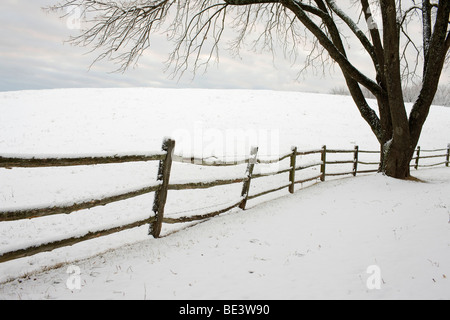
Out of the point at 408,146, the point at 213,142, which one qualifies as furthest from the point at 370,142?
the point at 408,146

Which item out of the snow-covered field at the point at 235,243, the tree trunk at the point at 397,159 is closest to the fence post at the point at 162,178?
the snow-covered field at the point at 235,243

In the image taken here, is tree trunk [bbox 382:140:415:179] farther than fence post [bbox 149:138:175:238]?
Yes

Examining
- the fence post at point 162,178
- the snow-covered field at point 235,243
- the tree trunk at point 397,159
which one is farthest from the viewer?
the tree trunk at point 397,159

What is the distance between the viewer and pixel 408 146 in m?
8.27

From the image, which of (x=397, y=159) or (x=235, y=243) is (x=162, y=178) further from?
(x=397, y=159)

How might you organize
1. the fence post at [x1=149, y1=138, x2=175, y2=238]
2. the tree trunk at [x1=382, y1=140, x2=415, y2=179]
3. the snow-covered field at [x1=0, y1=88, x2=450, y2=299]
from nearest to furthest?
the snow-covered field at [x1=0, y1=88, x2=450, y2=299] → the fence post at [x1=149, y1=138, x2=175, y2=238] → the tree trunk at [x1=382, y1=140, x2=415, y2=179]

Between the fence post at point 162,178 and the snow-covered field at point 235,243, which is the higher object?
the fence post at point 162,178

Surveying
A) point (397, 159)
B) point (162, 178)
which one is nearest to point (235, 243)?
point (162, 178)

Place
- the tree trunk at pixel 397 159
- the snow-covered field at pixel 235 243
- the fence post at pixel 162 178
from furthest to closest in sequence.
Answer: the tree trunk at pixel 397 159
the fence post at pixel 162 178
the snow-covered field at pixel 235 243

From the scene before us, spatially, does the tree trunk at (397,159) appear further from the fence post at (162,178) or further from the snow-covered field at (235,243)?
the fence post at (162,178)

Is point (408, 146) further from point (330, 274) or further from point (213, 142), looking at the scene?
point (213, 142)

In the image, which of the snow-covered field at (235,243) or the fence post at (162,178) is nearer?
the snow-covered field at (235,243)

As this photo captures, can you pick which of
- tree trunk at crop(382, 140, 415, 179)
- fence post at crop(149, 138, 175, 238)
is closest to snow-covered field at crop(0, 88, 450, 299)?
fence post at crop(149, 138, 175, 238)

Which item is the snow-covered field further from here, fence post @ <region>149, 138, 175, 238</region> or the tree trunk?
the tree trunk
